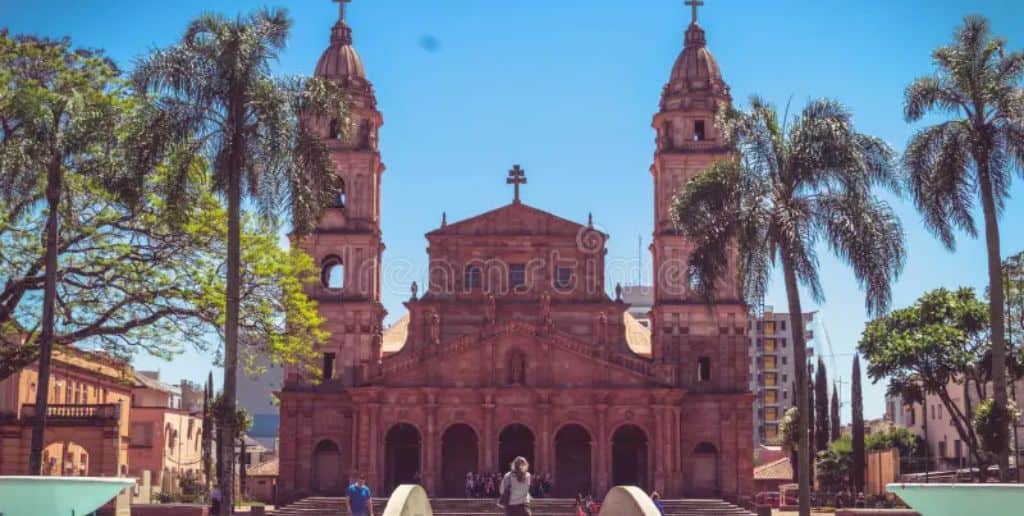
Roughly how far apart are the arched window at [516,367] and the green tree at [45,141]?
30.3m

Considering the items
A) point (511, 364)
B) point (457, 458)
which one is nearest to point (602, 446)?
point (511, 364)

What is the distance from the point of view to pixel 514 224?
2534 inches

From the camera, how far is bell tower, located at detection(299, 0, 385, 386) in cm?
6203

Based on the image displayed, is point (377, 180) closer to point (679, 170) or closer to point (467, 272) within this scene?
point (467, 272)

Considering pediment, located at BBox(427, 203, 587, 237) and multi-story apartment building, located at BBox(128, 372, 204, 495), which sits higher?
pediment, located at BBox(427, 203, 587, 237)

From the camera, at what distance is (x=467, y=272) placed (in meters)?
64.2

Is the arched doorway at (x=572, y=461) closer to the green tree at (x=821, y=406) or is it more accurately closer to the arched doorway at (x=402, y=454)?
the arched doorway at (x=402, y=454)

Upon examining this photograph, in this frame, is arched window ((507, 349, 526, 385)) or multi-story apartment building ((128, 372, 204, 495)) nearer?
arched window ((507, 349, 526, 385))

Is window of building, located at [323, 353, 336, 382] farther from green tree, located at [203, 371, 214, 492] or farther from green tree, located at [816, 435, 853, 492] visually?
green tree, located at [816, 435, 853, 492]

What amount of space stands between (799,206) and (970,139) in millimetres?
4013

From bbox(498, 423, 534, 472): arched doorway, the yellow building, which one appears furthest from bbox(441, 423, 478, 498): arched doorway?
the yellow building

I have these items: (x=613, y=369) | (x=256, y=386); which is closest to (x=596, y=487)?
(x=613, y=369)

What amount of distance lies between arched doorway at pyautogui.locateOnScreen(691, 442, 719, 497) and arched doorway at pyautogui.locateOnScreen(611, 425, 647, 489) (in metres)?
2.27

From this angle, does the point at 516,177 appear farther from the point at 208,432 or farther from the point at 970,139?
the point at 970,139
